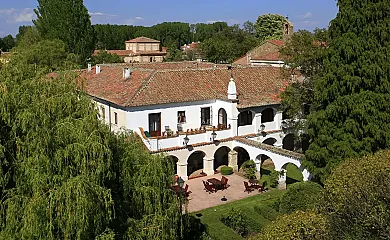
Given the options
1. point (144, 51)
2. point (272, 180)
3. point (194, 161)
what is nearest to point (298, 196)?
point (272, 180)

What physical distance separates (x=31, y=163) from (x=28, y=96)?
234cm

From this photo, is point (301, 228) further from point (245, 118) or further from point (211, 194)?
point (245, 118)

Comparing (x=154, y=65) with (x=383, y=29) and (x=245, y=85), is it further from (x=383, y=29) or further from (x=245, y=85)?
(x=383, y=29)

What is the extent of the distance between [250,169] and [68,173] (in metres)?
17.7

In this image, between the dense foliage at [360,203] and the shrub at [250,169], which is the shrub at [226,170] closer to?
the shrub at [250,169]

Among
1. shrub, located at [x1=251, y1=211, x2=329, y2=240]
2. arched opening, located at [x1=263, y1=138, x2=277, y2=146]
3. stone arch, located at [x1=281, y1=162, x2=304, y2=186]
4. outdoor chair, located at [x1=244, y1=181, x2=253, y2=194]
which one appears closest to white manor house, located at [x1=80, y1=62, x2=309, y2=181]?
arched opening, located at [x1=263, y1=138, x2=277, y2=146]

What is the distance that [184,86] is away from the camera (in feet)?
99.4

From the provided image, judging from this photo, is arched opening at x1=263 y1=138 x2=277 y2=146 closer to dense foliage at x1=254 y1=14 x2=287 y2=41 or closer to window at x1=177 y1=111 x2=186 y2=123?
window at x1=177 y1=111 x2=186 y2=123

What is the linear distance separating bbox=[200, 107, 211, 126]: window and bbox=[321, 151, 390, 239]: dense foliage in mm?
16958

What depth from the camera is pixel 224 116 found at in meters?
30.3

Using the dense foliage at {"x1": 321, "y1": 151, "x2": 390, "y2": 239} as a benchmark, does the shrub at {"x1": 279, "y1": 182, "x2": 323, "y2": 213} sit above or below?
below

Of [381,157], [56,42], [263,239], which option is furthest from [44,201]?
[56,42]

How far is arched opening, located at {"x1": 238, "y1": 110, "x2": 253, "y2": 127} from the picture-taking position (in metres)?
31.0

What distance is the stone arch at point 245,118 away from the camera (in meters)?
30.9
